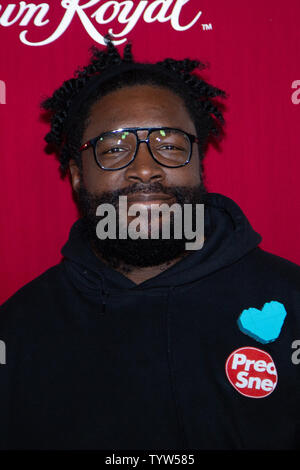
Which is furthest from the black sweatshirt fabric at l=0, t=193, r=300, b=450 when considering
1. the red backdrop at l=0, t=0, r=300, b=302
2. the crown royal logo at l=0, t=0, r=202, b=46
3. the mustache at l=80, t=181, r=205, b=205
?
the crown royal logo at l=0, t=0, r=202, b=46

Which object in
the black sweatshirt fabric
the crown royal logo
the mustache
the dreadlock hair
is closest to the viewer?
the black sweatshirt fabric

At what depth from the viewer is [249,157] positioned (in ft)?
5.16

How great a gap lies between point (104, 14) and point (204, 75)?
1.33ft

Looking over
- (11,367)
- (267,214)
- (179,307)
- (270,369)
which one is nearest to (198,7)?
(267,214)

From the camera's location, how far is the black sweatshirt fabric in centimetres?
112

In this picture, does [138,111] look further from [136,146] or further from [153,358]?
[153,358]

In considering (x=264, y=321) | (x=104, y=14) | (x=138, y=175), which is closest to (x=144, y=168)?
(x=138, y=175)

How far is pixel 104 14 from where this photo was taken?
4.99 ft

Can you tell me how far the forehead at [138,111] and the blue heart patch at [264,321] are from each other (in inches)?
23.1

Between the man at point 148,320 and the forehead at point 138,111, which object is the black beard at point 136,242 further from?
the forehead at point 138,111

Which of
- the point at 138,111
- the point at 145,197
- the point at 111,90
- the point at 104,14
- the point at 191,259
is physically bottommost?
the point at 191,259

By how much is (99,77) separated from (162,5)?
370 mm

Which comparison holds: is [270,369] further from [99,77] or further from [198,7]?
[198,7]

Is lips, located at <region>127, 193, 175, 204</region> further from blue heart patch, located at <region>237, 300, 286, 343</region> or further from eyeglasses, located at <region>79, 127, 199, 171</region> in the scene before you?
blue heart patch, located at <region>237, 300, 286, 343</region>
